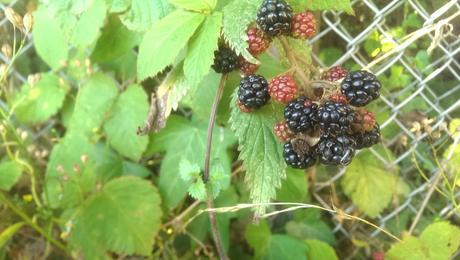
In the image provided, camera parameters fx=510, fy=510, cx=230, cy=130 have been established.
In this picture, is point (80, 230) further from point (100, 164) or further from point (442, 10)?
point (442, 10)

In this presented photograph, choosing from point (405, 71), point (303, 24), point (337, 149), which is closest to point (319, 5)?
point (303, 24)

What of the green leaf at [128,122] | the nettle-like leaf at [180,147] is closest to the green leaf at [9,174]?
the green leaf at [128,122]

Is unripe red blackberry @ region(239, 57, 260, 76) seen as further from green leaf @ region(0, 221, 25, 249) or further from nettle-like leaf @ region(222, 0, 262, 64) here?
green leaf @ region(0, 221, 25, 249)

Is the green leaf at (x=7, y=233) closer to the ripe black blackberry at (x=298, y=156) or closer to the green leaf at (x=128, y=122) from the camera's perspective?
the green leaf at (x=128, y=122)

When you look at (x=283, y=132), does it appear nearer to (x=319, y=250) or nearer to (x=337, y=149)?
(x=337, y=149)

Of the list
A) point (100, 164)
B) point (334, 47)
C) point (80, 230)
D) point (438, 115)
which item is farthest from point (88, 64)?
point (438, 115)
